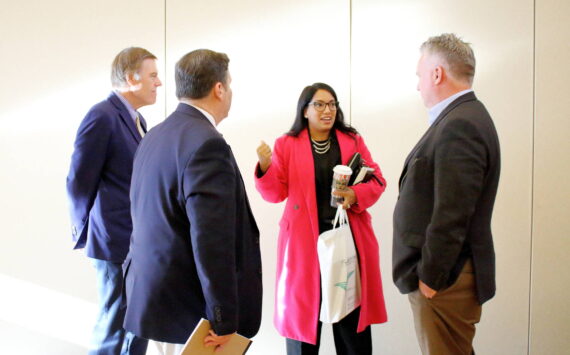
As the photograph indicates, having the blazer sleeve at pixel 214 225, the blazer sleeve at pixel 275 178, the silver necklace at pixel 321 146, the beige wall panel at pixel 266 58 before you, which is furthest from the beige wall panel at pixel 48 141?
the blazer sleeve at pixel 214 225

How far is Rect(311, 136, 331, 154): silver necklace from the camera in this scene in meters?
2.19

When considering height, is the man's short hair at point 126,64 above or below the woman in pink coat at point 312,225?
above

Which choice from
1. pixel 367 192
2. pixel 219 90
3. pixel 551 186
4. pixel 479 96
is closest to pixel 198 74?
pixel 219 90

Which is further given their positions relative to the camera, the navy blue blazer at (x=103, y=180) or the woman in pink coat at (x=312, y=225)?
the woman in pink coat at (x=312, y=225)

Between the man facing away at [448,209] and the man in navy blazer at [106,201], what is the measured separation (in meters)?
1.20

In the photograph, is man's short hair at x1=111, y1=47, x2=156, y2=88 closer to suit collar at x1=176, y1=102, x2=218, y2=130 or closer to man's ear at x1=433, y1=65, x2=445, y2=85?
suit collar at x1=176, y1=102, x2=218, y2=130

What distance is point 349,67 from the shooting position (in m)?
2.54

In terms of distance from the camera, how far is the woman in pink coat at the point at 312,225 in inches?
81.4

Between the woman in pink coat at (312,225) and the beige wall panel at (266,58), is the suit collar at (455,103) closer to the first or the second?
the woman in pink coat at (312,225)

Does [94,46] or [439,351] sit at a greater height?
[94,46]

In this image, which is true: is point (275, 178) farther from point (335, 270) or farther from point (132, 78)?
point (132, 78)

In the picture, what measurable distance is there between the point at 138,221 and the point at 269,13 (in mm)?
1745

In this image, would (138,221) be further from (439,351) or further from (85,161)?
(439,351)

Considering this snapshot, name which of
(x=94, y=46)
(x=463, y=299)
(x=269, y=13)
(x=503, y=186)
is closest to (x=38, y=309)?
(x=94, y=46)
